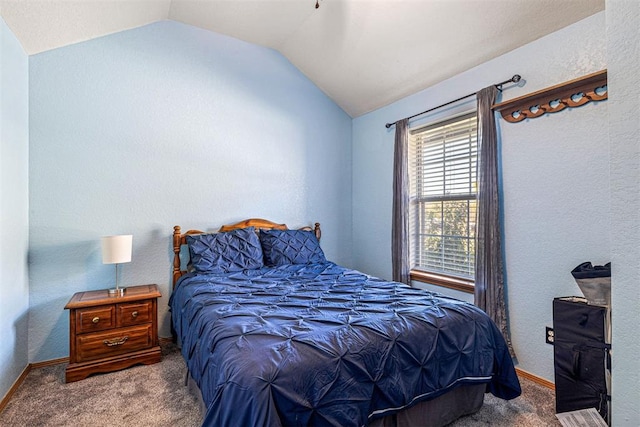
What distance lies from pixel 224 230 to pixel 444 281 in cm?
224

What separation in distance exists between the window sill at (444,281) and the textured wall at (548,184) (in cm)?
37

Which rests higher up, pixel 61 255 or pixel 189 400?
pixel 61 255

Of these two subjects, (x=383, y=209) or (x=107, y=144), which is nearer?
(x=107, y=144)

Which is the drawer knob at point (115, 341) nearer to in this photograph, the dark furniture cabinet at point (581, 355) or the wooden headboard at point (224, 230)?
the wooden headboard at point (224, 230)

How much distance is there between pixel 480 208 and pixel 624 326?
195 centimetres

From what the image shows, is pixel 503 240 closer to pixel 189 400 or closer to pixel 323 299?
pixel 323 299

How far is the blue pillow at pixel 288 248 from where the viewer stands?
3.17 metres

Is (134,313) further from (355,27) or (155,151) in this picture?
(355,27)

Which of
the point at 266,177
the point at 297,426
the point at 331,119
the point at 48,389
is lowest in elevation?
the point at 48,389

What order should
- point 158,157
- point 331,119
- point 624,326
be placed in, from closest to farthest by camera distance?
point 624,326, point 158,157, point 331,119

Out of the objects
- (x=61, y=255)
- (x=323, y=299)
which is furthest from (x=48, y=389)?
(x=323, y=299)

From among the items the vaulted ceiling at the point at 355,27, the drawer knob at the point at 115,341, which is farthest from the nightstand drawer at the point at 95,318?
the vaulted ceiling at the point at 355,27

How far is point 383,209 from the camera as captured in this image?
372 centimetres

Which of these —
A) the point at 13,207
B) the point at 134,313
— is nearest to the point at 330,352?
the point at 134,313
